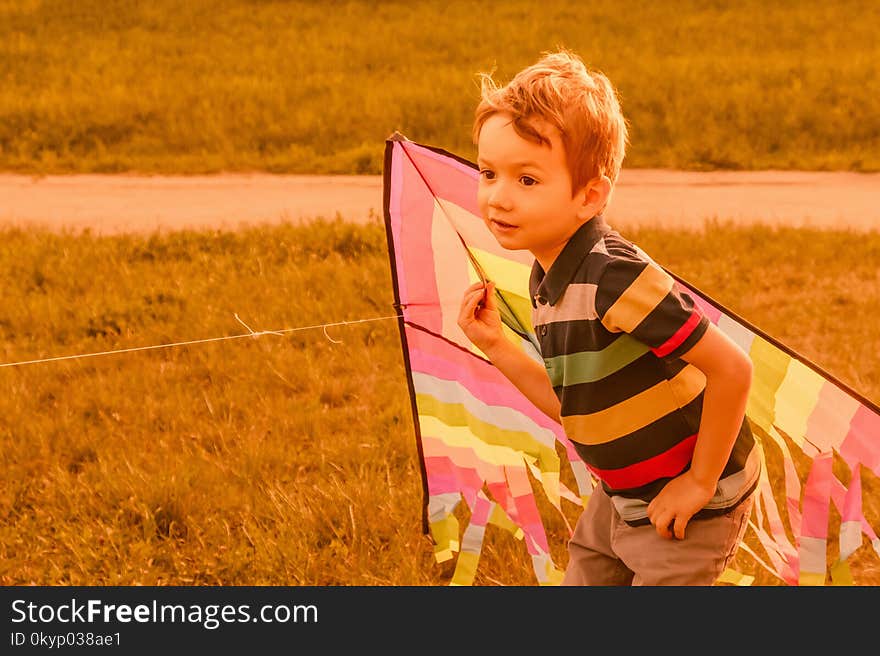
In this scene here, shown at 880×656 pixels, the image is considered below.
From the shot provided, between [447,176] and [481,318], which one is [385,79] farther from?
[481,318]

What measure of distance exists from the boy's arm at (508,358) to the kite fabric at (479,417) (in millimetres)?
492

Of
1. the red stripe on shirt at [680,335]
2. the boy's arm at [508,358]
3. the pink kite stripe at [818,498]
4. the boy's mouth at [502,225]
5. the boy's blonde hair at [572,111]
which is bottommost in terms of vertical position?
the pink kite stripe at [818,498]

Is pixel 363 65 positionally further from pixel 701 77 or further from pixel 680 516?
pixel 680 516

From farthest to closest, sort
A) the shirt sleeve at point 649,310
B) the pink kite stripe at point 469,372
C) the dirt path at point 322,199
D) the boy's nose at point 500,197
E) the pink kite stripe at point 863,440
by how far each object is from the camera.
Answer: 1. the dirt path at point 322,199
2. the pink kite stripe at point 469,372
3. the pink kite stripe at point 863,440
4. the boy's nose at point 500,197
5. the shirt sleeve at point 649,310

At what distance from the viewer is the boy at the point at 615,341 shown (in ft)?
7.00

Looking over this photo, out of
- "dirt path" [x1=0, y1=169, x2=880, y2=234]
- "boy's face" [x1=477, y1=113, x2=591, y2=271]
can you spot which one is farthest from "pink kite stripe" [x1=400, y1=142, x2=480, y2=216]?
"dirt path" [x1=0, y1=169, x2=880, y2=234]

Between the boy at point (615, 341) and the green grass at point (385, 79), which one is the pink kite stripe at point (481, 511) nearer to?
the boy at point (615, 341)

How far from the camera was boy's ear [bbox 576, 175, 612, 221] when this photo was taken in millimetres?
2219

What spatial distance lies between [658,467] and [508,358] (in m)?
0.52

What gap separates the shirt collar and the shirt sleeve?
11 cm

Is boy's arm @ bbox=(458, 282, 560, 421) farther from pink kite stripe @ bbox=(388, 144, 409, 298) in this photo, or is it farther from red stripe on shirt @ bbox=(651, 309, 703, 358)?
pink kite stripe @ bbox=(388, 144, 409, 298)

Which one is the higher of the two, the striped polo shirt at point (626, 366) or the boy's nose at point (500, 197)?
the boy's nose at point (500, 197)

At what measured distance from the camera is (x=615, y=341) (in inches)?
86.8

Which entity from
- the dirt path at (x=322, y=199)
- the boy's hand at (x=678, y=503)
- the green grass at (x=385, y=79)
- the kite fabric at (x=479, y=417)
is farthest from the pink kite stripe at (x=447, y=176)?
the green grass at (x=385, y=79)
